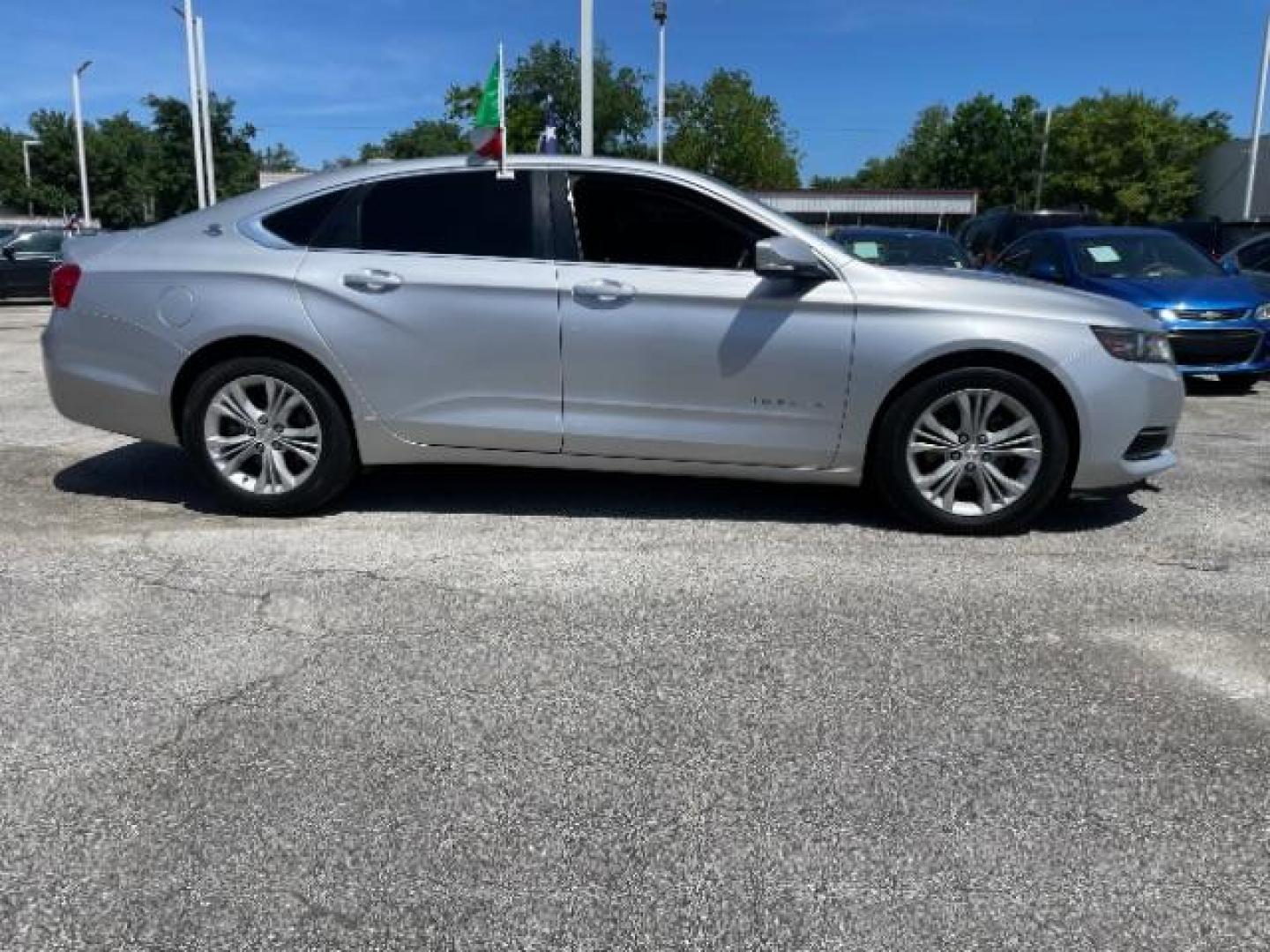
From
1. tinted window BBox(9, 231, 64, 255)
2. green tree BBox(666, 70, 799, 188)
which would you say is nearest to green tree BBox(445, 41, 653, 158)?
green tree BBox(666, 70, 799, 188)

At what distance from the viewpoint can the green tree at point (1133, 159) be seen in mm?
58219

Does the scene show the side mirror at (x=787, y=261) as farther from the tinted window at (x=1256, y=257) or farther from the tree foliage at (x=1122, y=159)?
the tree foliage at (x=1122, y=159)

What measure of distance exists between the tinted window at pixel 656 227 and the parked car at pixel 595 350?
0.01 m

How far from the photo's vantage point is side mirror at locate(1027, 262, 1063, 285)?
418 inches

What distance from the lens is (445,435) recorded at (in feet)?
16.7

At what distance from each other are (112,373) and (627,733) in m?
3.41

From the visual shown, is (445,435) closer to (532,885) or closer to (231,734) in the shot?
(231,734)

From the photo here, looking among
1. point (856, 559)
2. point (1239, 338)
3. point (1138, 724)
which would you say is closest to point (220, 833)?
point (1138, 724)

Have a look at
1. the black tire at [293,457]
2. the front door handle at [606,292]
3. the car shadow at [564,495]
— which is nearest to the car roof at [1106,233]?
the car shadow at [564,495]

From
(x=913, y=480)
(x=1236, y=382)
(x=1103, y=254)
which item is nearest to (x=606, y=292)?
(x=913, y=480)

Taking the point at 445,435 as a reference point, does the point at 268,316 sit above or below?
above

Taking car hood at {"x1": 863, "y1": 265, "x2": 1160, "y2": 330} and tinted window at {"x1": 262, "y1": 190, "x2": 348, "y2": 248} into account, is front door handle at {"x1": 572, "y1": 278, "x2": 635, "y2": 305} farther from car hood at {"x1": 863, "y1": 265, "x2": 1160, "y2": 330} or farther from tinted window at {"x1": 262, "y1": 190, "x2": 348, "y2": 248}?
tinted window at {"x1": 262, "y1": 190, "x2": 348, "y2": 248}

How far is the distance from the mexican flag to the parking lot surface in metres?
1.75

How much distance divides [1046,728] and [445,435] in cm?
296
